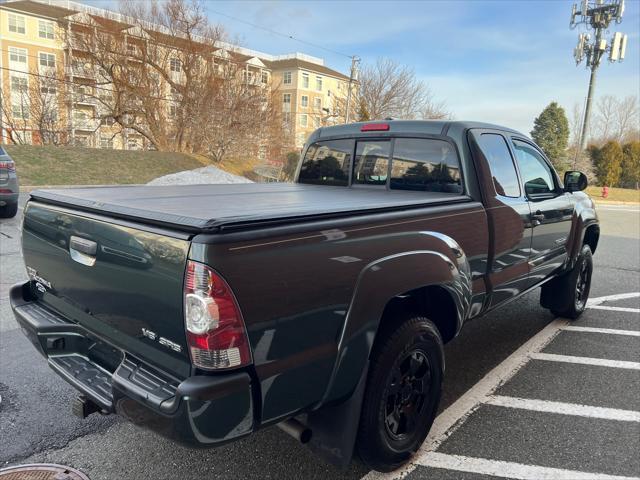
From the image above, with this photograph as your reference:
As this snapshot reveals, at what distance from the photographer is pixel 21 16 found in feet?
155

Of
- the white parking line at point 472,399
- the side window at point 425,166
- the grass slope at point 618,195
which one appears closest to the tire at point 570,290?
the white parking line at point 472,399

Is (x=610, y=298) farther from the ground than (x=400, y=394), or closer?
closer

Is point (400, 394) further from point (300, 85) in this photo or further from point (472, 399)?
point (300, 85)

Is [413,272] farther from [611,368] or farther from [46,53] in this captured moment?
[46,53]

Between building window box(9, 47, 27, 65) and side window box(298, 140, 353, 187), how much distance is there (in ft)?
178

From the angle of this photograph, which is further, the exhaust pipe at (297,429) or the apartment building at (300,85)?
the apartment building at (300,85)

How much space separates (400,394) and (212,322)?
1.34 m

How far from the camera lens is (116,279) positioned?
2055mm

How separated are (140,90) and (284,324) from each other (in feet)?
102

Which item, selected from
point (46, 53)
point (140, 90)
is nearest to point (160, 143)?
point (140, 90)

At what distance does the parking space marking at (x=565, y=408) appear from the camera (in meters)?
3.34

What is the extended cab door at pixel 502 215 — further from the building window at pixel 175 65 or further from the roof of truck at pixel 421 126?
the building window at pixel 175 65

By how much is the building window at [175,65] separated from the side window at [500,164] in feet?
101

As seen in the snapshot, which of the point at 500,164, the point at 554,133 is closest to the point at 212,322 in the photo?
the point at 500,164
